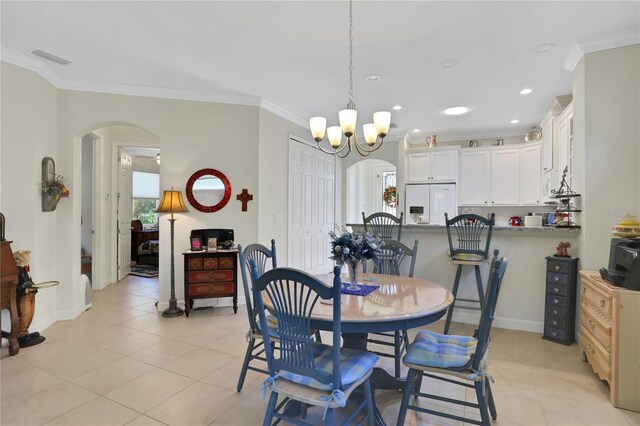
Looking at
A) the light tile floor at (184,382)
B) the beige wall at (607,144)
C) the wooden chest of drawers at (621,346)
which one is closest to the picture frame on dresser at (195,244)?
the light tile floor at (184,382)

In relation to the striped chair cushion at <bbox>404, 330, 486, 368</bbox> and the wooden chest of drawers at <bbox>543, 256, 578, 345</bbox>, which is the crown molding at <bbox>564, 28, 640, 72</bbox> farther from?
the striped chair cushion at <bbox>404, 330, 486, 368</bbox>

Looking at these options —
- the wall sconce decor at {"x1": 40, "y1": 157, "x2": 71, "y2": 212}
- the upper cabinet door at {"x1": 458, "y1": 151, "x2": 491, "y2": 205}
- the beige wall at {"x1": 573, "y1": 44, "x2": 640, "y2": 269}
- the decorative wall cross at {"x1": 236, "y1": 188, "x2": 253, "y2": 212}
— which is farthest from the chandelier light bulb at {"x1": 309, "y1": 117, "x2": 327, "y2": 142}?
the upper cabinet door at {"x1": 458, "y1": 151, "x2": 491, "y2": 205}

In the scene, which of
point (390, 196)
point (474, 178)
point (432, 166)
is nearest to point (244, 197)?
point (432, 166)

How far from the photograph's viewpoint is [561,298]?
128 inches

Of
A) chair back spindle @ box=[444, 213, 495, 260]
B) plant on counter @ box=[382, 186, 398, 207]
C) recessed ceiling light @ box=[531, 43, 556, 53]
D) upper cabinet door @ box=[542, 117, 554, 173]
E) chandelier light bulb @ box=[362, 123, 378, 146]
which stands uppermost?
recessed ceiling light @ box=[531, 43, 556, 53]

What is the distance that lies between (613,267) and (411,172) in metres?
4.27

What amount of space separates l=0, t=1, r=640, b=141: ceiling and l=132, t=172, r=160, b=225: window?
608 centimetres

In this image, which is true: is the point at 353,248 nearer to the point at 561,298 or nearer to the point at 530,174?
the point at 561,298

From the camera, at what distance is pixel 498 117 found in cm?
544

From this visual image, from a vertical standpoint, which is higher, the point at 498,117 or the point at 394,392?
the point at 498,117

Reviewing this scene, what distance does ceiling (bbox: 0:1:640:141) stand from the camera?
8.54 feet

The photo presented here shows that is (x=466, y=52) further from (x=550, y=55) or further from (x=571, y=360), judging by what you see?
(x=571, y=360)

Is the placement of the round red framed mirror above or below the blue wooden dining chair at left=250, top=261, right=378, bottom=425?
above

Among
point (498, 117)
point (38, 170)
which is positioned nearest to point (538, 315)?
Answer: point (498, 117)
